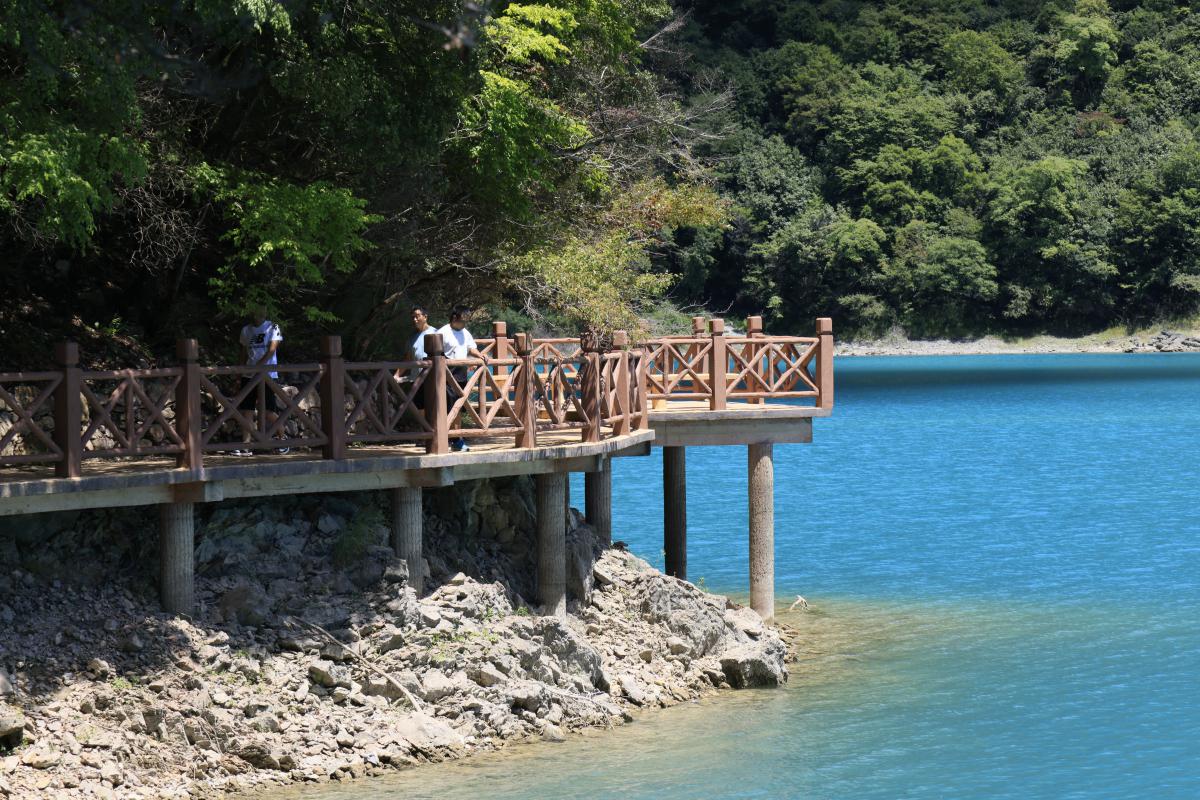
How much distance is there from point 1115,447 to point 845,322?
5744 cm

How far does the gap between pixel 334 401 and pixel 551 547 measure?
3422 millimetres

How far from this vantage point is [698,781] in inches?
564

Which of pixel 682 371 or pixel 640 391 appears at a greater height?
pixel 682 371

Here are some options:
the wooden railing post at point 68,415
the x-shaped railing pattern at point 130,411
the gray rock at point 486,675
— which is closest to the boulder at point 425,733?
the gray rock at point 486,675

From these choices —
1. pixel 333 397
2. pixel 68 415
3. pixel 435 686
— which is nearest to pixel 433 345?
pixel 333 397

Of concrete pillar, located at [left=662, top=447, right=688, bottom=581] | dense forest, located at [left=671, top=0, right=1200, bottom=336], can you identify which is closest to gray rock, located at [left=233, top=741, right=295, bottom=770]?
concrete pillar, located at [left=662, top=447, right=688, bottom=581]

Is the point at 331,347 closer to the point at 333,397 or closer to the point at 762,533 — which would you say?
the point at 333,397

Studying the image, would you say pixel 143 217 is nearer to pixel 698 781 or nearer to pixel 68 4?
pixel 68 4

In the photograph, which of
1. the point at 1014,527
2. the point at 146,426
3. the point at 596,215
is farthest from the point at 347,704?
the point at 1014,527

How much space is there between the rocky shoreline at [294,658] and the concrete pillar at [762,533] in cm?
319

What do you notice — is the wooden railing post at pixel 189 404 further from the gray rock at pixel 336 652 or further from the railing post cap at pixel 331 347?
the gray rock at pixel 336 652

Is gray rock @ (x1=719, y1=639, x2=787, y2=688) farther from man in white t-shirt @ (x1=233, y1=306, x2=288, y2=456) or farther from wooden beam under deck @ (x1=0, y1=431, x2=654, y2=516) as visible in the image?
man in white t-shirt @ (x1=233, y1=306, x2=288, y2=456)

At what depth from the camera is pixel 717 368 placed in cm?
1981

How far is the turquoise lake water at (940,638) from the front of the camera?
1475 cm
